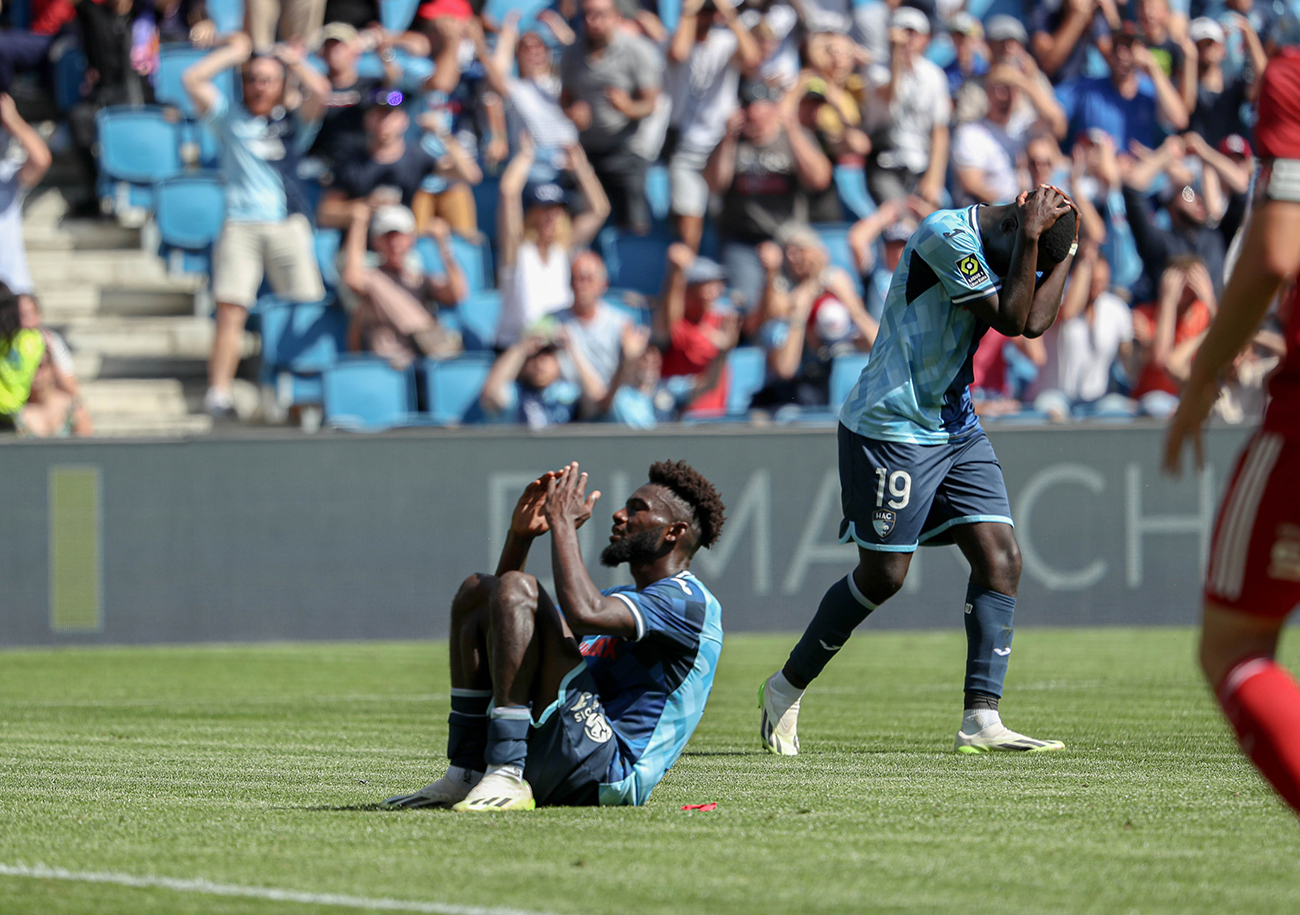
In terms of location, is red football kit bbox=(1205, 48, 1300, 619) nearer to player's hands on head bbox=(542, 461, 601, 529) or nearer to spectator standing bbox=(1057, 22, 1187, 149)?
player's hands on head bbox=(542, 461, 601, 529)

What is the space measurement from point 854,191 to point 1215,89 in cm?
388

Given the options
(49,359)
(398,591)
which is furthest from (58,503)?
(398,591)

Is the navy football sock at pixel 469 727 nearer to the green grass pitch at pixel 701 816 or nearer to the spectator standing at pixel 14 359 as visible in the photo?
the green grass pitch at pixel 701 816

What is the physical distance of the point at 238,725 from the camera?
26.8 ft

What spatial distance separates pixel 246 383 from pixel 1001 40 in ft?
24.6

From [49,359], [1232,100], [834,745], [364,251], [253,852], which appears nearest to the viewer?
[253,852]

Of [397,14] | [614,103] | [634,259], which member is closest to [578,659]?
[634,259]

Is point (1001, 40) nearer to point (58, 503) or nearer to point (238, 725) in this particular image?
point (58, 503)

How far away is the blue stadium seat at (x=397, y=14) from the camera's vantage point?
56.3ft

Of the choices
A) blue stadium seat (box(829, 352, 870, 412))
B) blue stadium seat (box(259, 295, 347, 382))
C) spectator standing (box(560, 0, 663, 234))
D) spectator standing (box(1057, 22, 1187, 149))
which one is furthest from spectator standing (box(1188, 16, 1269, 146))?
blue stadium seat (box(259, 295, 347, 382))

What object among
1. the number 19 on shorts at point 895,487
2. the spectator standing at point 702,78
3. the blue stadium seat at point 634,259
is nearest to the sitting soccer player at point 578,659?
the number 19 on shorts at point 895,487

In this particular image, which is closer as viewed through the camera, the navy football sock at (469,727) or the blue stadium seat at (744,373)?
the navy football sock at (469,727)

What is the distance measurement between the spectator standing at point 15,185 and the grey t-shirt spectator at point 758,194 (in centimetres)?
583

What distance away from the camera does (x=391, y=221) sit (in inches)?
555
